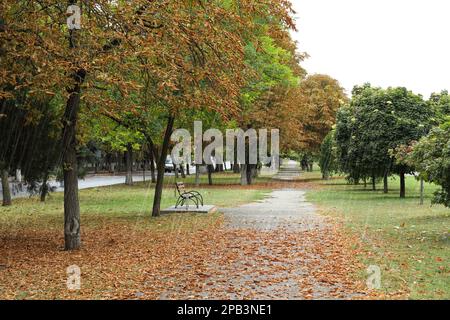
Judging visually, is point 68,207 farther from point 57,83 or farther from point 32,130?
point 57,83

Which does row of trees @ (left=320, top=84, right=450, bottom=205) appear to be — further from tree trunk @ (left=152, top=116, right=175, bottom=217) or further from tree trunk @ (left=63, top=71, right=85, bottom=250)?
tree trunk @ (left=63, top=71, right=85, bottom=250)

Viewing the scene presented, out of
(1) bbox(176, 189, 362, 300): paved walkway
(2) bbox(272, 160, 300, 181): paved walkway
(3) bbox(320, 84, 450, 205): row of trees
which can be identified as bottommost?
(1) bbox(176, 189, 362, 300): paved walkway

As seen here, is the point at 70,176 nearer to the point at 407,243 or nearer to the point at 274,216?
the point at 407,243

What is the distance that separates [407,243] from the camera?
38.9ft

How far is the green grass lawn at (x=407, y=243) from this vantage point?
25.8 feet

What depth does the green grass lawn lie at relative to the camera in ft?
25.8

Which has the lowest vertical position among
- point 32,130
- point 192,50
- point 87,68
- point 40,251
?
point 40,251

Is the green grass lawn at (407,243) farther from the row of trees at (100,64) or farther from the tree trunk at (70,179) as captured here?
the tree trunk at (70,179)

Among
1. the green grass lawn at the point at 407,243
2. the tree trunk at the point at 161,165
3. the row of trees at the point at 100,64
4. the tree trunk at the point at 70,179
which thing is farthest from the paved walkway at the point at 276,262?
the tree trunk at the point at 70,179

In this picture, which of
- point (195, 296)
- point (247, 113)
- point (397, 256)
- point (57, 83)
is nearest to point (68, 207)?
point (57, 83)

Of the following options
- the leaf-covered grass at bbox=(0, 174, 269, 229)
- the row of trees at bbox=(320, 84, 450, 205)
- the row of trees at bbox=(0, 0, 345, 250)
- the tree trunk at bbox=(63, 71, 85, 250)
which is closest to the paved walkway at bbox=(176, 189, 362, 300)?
the row of trees at bbox=(0, 0, 345, 250)

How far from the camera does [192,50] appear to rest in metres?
11.3

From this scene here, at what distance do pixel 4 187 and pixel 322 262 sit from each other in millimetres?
16381
